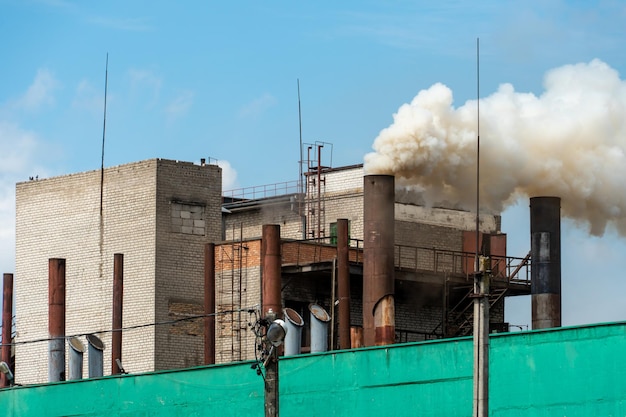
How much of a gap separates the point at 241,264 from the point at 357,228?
6.82 m

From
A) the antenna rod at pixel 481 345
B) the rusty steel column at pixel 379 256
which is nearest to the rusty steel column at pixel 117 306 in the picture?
the rusty steel column at pixel 379 256

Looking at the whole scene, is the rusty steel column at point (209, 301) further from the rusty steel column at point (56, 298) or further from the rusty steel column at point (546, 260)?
the rusty steel column at point (546, 260)

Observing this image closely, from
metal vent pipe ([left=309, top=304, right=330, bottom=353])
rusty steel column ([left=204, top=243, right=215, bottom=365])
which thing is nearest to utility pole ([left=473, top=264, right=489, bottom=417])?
metal vent pipe ([left=309, top=304, right=330, bottom=353])

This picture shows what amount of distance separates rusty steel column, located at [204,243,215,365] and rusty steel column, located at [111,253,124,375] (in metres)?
2.52

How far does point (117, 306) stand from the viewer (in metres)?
43.2

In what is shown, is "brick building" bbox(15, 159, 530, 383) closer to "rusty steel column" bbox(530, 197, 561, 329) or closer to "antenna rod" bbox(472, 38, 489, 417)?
"rusty steel column" bbox(530, 197, 561, 329)

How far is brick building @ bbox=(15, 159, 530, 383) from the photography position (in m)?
45.0

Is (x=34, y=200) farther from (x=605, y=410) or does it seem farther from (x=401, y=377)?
(x=605, y=410)

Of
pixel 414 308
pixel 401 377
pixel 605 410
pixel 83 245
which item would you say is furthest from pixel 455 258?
pixel 605 410

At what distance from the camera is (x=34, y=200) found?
49.0m

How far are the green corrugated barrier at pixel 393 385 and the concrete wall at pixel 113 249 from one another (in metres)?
9.42

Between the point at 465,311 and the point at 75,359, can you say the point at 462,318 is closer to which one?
the point at 465,311

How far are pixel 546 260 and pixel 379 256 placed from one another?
4486mm

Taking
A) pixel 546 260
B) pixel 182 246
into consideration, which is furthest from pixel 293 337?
pixel 182 246
